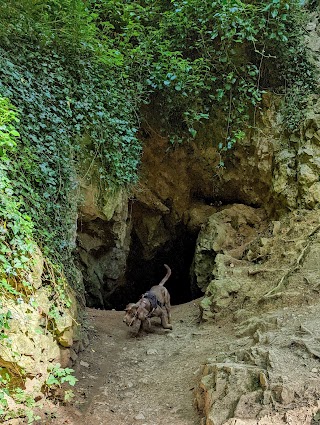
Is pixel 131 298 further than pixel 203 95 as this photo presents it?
Yes

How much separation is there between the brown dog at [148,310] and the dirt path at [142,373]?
0.72 ft

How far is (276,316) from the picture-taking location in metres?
4.79

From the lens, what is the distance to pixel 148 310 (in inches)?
235

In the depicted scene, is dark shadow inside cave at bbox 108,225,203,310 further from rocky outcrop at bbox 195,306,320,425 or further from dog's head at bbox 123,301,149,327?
rocky outcrop at bbox 195,306,320,425

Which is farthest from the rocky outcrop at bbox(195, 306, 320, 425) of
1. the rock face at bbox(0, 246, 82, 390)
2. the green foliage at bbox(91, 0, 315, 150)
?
the green foliage at bbox(91, 0, 315, 150)

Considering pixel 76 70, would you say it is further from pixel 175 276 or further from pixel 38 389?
pixel 175 276

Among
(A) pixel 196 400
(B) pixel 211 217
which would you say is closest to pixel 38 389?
(A) pixel 196 400

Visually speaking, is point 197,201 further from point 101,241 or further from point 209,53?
point 209,53

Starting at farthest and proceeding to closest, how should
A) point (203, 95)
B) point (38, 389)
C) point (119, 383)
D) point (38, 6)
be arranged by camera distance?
point (203, 95) < point (38, 6) < point (119, 383) < point (38, 389)

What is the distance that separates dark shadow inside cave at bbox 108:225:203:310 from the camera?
34.3ft

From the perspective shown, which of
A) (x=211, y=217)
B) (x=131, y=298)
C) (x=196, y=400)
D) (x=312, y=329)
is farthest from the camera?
(x=131, y=298)

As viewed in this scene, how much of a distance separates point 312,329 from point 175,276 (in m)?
7.21

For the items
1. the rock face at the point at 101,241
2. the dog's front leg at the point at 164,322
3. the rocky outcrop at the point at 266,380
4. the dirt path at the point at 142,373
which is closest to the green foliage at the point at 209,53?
the rock face at the point at 101,241

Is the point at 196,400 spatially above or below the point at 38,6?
below
